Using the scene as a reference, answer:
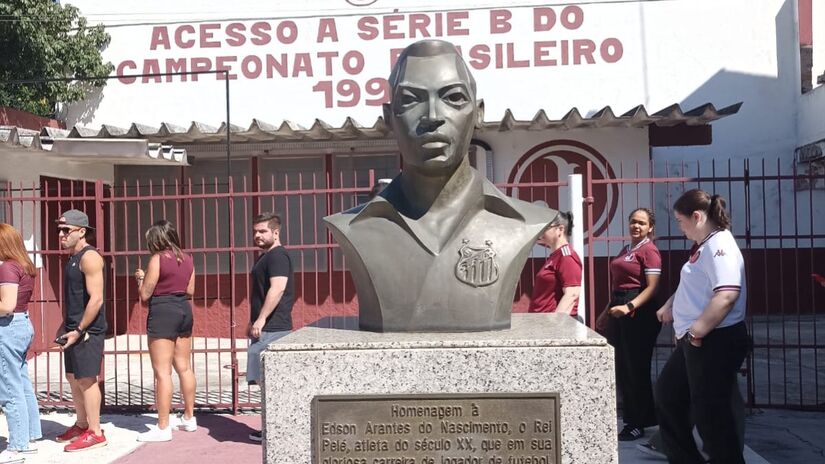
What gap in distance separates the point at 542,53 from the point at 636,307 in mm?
7148

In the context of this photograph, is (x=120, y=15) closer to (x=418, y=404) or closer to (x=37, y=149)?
(x=37, y=149)

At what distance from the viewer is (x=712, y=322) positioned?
423cm

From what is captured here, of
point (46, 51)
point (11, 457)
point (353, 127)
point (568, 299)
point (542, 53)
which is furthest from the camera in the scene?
point (542, 53)

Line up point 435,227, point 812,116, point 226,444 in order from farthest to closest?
point 812,116, point 226,444, point 435,227

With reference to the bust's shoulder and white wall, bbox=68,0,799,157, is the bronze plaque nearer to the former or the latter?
the bust's shoulder

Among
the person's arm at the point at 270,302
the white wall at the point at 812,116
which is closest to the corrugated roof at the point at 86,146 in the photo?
the person's arm at the point at 270,302

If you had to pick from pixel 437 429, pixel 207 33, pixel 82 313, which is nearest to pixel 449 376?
pixel 437 429

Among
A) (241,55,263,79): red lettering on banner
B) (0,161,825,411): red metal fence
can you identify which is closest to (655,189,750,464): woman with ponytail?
(0,161,825,411): red metal fence

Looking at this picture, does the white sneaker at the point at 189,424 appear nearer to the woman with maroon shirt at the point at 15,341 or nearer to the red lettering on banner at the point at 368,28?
the woman with maroon shirt at the point at 15,341

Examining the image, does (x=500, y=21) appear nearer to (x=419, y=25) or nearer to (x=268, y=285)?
(x=419, y=25)

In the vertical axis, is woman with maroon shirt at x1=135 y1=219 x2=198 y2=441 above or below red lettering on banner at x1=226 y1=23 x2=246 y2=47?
below

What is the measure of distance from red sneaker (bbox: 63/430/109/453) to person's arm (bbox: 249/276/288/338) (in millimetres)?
1348

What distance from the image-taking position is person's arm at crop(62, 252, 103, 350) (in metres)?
5.84

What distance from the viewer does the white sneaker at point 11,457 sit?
5641 millimetres
